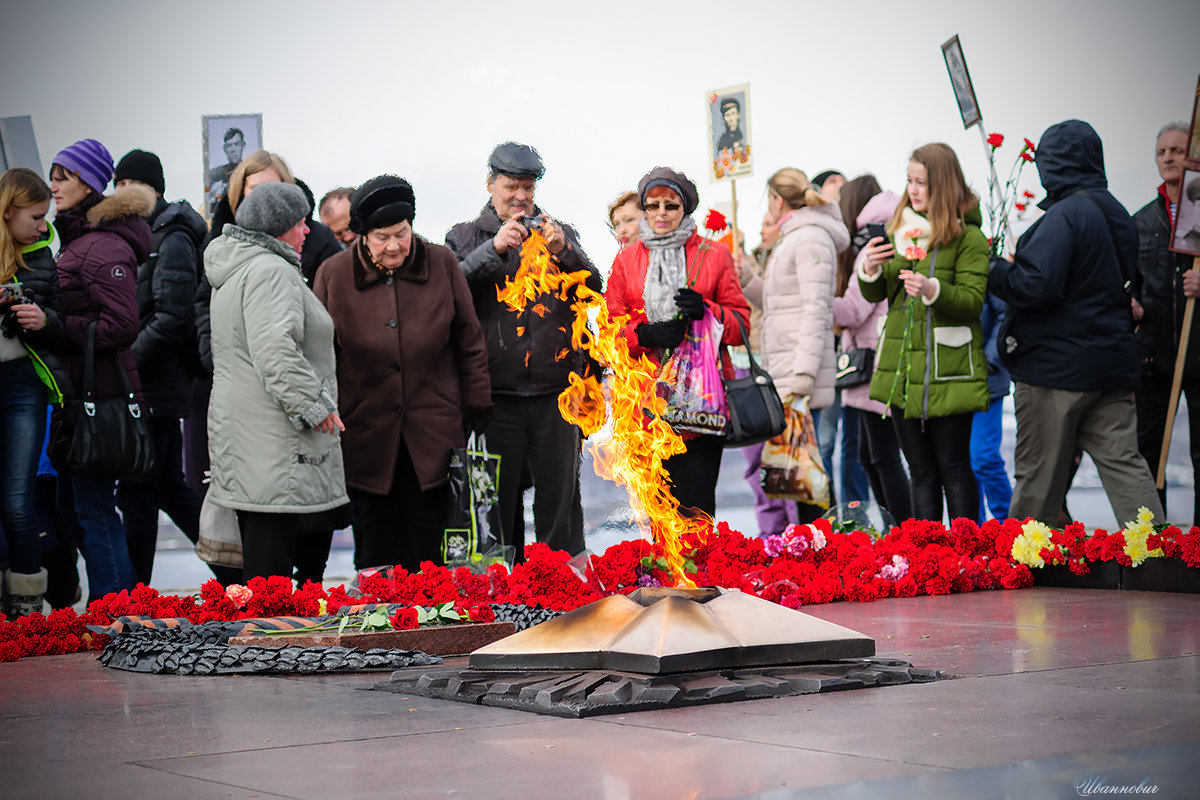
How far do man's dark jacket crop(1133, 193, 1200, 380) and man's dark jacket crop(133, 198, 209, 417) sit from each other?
5.60 meters

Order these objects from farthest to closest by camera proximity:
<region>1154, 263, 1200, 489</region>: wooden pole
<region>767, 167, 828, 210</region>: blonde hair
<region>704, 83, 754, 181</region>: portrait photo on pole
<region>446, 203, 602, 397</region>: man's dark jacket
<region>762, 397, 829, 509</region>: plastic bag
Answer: <region>704, 83, 754, 181</region>: portrait photo on pole
<region>767, 167, 828, 210</region>: blonde hair
<region>1154, 263, 1200, 489</region>: wooden pole
<region>762, 397, 829, 509</region>: plastic bag
<region>446, 203, 602, 397</region>: man's dark jacket

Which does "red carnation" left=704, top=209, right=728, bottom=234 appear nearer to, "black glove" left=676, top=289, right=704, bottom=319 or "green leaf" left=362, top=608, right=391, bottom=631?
"black glove" left=676, top=289, right=704, bottom=319

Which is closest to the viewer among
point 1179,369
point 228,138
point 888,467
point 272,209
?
point 272,209

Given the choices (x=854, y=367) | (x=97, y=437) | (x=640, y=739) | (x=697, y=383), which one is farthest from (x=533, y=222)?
(x=640, y=739)

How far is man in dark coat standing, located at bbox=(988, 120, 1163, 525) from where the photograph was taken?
7531mm

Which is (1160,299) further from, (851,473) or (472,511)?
(472,511)

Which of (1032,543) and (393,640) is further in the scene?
(1032,543)

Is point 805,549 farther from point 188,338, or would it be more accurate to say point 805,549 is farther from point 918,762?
point 918,762

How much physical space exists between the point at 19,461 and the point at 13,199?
1.30 m

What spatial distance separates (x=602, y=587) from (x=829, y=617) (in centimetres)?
101

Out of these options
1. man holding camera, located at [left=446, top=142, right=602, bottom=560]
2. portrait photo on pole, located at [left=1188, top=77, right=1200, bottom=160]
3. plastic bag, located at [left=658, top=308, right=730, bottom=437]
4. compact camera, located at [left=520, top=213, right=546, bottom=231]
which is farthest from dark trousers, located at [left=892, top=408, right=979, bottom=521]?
portrait photo on pole, located at [left=1188, top=77, right=1200, bottom=160]

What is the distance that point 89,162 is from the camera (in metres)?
7.47

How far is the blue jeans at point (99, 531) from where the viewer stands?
713 centimetres

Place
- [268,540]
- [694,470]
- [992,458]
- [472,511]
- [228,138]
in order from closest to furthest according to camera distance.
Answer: [268,540] < [472,511] < [694,470] < [228,138] < [992,458]
